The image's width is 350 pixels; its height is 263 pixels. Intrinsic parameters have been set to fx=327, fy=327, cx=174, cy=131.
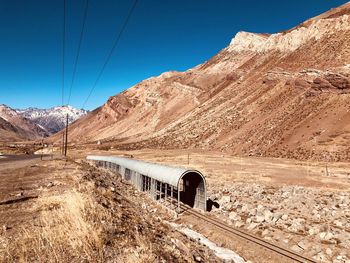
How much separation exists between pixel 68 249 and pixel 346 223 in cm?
1735

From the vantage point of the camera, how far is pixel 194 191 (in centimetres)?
2838

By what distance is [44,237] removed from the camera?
12.2m

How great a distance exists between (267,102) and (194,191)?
7426 centimetres

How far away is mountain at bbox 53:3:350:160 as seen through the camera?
7194 cm

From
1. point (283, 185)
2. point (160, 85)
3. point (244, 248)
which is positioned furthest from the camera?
point (160, 85)

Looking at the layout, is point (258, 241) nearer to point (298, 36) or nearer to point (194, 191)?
point (194, 191)

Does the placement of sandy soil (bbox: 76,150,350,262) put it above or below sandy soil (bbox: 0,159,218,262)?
below

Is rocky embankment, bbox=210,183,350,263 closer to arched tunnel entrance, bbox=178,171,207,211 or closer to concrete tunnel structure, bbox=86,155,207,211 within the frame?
arched tunnel entrance, bbox=178,171,207,211

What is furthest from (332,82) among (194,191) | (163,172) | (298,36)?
(163,172)

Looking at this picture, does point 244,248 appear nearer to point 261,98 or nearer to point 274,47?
point 261,98

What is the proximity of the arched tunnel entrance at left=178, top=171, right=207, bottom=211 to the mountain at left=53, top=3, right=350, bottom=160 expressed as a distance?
41.1 meters

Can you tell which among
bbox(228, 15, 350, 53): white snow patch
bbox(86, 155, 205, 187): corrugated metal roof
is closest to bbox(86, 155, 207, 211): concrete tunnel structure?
bbox(86, 155, 205, 187): corrugated metal roof

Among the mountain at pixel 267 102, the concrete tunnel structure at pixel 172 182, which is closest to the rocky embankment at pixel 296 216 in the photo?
the concrete tunnel structure at pixel 172 182

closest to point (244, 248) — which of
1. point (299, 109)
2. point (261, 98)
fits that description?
point (299, 109)
